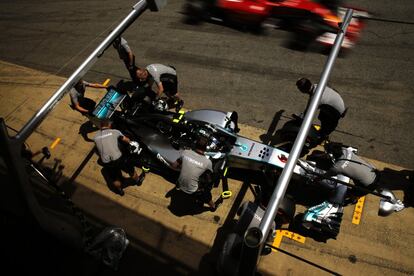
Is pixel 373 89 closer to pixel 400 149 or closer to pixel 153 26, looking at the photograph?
pixel 400 149

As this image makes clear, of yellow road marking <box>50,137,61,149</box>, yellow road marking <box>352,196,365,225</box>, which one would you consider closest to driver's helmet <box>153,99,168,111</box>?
yellow road marking <box>50,137,61,149</box>

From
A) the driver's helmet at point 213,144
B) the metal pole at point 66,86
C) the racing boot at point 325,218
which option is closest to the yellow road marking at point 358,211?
the racing boot at point 325,218

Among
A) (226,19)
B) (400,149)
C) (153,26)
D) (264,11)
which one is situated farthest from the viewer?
(153,26)

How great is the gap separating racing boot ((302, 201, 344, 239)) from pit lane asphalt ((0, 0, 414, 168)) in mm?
2255

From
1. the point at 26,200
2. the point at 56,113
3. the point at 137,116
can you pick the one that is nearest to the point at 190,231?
the point at 137,116

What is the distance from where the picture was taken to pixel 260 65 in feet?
35.8

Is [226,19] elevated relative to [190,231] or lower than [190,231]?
elevated

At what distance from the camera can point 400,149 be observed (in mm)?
8180

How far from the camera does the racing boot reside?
6.62 metres

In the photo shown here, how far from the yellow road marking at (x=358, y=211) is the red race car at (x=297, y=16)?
509cm

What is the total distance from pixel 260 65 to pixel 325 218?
5.83m

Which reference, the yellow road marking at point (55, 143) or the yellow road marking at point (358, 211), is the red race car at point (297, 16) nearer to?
the yellow road marking at point (358, 211)

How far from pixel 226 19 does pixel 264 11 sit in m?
1.70

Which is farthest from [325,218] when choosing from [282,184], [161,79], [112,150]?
[161,79]
